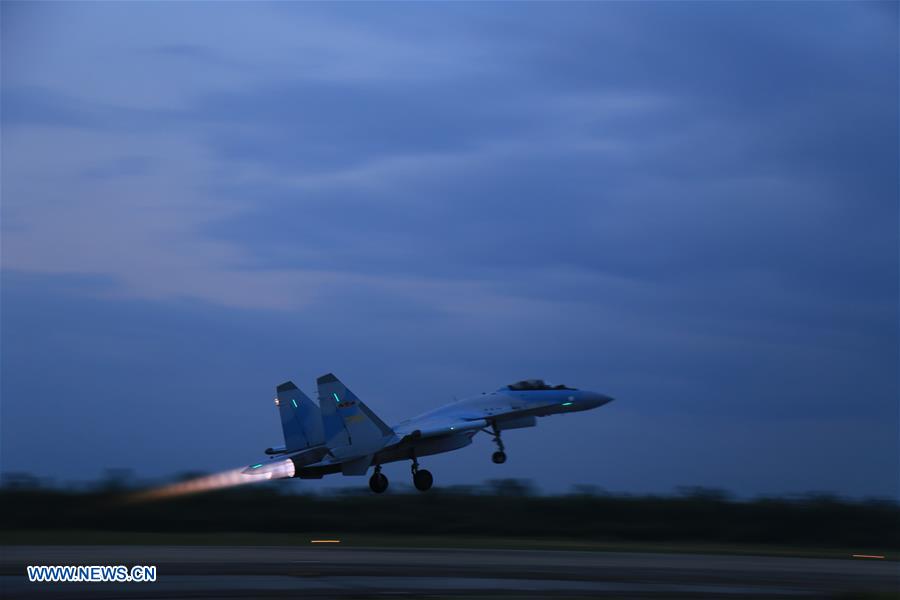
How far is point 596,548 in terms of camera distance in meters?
39.1

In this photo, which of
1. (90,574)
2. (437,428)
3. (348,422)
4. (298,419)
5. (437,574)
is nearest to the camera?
(90,574)

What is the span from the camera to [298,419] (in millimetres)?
43969

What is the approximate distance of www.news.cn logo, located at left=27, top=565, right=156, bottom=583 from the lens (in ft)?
76.0

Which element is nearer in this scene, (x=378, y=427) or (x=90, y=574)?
(x=90, y=574)

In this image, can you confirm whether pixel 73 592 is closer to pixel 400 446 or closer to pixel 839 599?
pixel 839 599

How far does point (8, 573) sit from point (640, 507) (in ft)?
130

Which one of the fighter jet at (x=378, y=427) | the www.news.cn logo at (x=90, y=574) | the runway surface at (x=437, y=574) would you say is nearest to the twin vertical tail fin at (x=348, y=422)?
the fighter jet at (x=378, y=427)

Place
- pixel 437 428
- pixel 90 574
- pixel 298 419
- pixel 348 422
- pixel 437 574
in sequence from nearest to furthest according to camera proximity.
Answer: pixel 90 574 → pixel 437 574 → pixel 348 422 → pixel 437 428 → pixel 298 419

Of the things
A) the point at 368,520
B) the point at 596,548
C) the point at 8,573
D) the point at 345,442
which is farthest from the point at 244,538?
the point at 8,573

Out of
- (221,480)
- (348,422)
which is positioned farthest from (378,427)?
(221,480)

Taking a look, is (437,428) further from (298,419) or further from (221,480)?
(221,480)

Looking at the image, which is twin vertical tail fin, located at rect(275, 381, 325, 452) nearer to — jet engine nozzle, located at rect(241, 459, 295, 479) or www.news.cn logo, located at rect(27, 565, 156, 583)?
jet engine nozzle, located at rect(241, 459, 295, 479)

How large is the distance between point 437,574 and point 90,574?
8.48 metres

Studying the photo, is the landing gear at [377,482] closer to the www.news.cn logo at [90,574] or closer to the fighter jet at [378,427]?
the fighter jet at [378,427]
